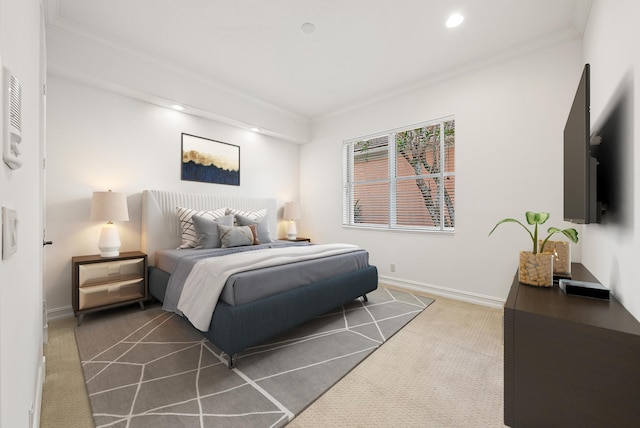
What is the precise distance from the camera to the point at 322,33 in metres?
2.75

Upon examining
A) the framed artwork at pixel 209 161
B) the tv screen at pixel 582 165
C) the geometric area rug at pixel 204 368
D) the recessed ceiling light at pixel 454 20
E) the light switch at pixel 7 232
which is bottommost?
the geometric area rug at pixel 204 368

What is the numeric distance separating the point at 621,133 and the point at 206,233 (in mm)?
3550

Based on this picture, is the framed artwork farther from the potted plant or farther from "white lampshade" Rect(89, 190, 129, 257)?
the potted plant

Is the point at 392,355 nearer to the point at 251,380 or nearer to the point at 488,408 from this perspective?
the point at 488,408

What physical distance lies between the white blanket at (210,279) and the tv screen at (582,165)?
1.99m

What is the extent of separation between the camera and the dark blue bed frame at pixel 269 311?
1881 millimetres

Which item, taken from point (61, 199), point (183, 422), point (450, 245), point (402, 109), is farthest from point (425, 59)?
point (61, 199)

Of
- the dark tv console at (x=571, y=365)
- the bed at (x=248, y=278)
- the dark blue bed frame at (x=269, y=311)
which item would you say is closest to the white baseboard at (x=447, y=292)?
the bed at (x=248, y=278)

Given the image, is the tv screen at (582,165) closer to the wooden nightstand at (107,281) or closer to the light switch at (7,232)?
the light switch at (7,232)

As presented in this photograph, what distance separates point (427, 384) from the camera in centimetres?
177

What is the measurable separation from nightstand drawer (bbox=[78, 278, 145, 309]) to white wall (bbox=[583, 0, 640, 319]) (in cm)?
381

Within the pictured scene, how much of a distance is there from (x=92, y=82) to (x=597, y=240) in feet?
15.7

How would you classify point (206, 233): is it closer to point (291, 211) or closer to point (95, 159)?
point (95, 159)

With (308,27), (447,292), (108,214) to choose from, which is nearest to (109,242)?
(108,214)
